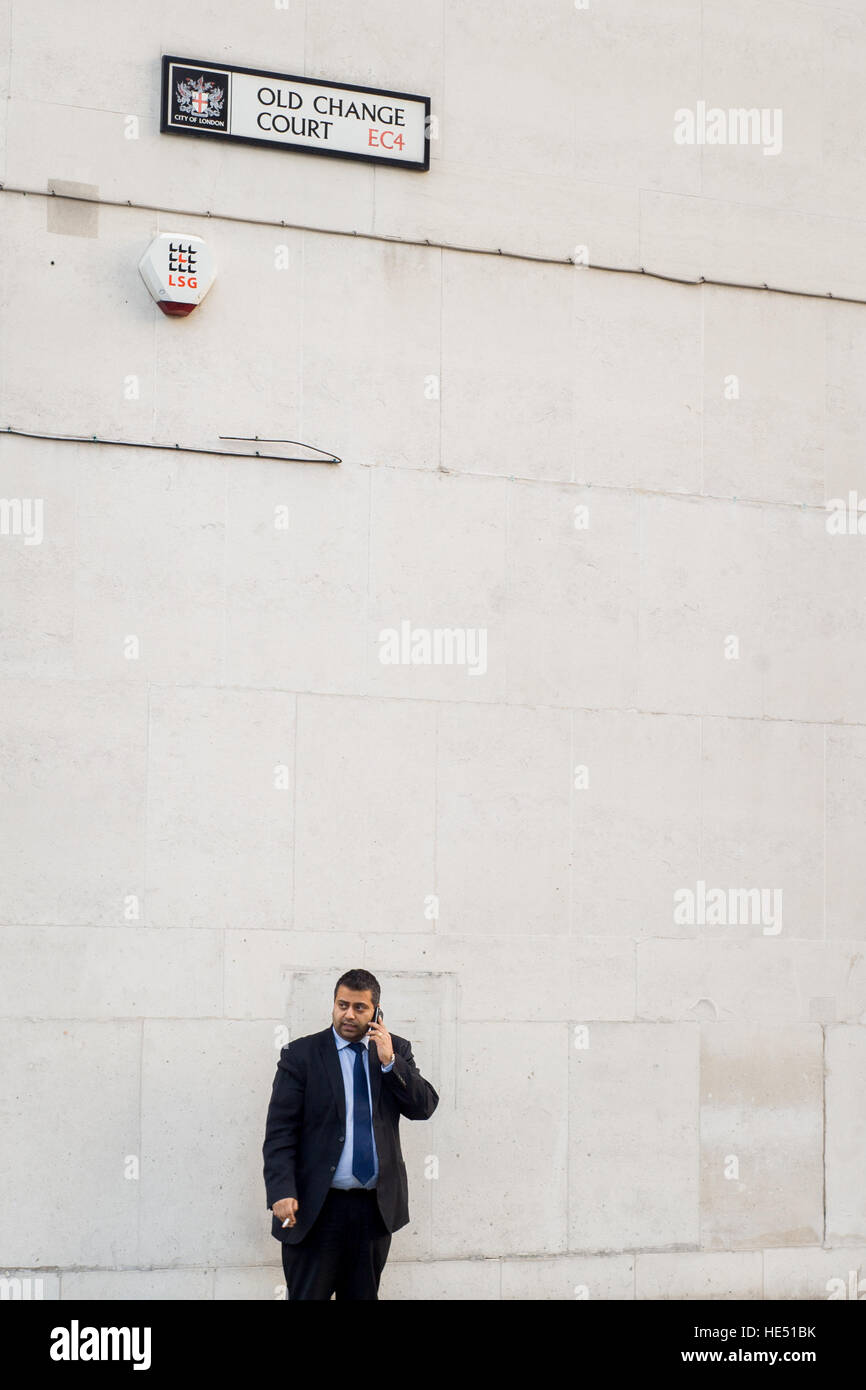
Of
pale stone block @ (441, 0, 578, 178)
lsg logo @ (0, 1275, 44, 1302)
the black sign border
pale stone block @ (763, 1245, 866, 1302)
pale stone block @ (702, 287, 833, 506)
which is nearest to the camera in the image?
lsg logo @ (0, 1275, 44, 1302)

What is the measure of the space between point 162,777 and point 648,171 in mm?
4850

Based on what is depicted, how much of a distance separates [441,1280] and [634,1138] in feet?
4.62

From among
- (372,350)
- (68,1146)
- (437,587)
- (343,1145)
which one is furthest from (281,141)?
(68,1146)

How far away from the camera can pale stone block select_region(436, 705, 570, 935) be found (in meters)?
9.98

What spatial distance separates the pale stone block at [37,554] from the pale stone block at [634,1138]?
385 cm

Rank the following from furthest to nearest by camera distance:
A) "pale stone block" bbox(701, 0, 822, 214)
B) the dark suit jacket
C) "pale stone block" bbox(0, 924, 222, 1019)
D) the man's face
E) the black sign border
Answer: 1. "pale stone block" bbox(701, 0, 822, 214)
2. the black sign border
3. "pale stone block" bbox(0, 924, 222, 1019)
4. the man's face
5. the dark suit jacket

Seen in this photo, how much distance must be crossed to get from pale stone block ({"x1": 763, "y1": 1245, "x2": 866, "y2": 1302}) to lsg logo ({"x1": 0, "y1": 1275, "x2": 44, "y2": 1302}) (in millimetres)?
4234

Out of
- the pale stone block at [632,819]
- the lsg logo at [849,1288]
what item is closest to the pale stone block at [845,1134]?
the lsg logo at [849,1288]

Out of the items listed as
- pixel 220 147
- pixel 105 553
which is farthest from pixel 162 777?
pixel 220 147

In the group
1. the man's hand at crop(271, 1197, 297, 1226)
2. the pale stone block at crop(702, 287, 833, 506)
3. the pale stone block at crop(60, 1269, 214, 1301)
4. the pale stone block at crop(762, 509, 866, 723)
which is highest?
the pale stone block at crop(702, 287, 833, 506)

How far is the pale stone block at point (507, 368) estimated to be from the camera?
10.2 meters

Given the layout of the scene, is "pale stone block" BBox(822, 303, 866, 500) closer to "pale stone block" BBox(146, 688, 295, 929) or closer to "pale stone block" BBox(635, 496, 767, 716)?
"pale stone block" BBox(635, 496, 767, 716)

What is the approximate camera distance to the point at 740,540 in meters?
10.7

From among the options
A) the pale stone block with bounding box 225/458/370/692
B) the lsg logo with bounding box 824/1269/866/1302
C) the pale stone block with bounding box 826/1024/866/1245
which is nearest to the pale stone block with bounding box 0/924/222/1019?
the pale stone block with bounding box 225/458/370/692
